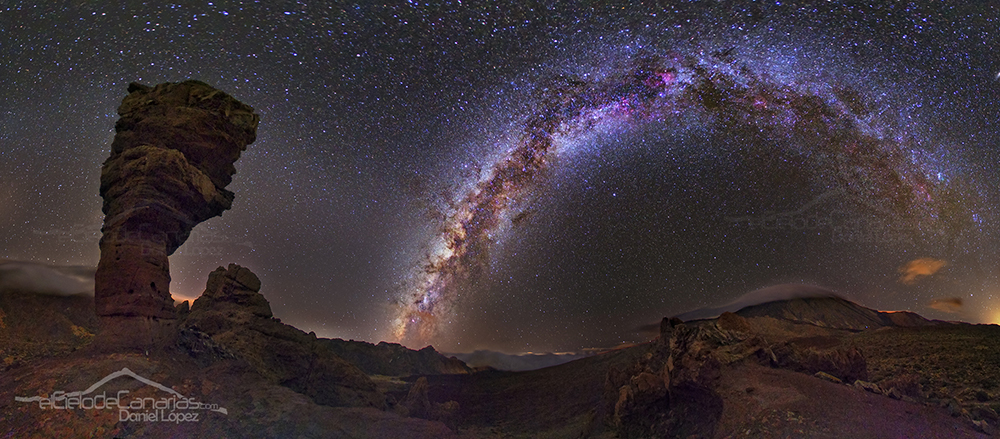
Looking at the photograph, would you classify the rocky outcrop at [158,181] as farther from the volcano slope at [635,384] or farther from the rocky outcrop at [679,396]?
the rocky outcrop at [679,396]

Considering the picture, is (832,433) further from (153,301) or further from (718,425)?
(153,301)

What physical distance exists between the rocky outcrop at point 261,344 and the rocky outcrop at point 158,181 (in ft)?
7.51

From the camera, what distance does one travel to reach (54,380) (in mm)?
14539

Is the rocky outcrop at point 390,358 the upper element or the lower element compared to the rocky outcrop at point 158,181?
lower

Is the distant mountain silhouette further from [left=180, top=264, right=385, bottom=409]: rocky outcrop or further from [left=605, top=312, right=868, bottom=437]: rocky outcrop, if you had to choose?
[left=180, top=264, right=385, bottom=409]: rocky outcrop

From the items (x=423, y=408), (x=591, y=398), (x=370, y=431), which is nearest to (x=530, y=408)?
(x=591, y=398)

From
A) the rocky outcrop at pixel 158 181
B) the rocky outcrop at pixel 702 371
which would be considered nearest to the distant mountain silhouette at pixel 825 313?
the rocky outcrop at pixel 702 371

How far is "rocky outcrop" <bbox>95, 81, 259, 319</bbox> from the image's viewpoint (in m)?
18.0

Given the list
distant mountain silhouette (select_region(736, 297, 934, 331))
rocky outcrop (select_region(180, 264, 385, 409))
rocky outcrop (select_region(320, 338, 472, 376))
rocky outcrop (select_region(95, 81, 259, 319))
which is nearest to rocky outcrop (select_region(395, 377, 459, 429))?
rocky outcrop (select_region(180, 264, 385, 409))

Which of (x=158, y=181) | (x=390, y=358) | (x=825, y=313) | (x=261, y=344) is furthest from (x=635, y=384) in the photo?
(x=390, y=358)

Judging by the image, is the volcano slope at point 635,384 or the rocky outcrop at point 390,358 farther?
the rocky outcrop at point 390,358

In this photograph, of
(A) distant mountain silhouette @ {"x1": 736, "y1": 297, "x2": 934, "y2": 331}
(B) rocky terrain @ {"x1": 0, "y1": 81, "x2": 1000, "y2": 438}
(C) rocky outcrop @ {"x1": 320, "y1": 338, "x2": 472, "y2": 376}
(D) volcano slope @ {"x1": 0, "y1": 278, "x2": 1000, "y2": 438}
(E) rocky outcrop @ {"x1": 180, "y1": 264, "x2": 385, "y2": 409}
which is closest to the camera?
(D) volcano slope @ {"x1": 0, "y1": 278, "x2": 1000, "y2": 438}

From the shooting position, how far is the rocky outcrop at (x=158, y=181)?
1802cm

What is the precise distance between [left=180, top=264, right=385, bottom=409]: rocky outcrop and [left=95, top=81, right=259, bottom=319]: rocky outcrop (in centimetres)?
229
